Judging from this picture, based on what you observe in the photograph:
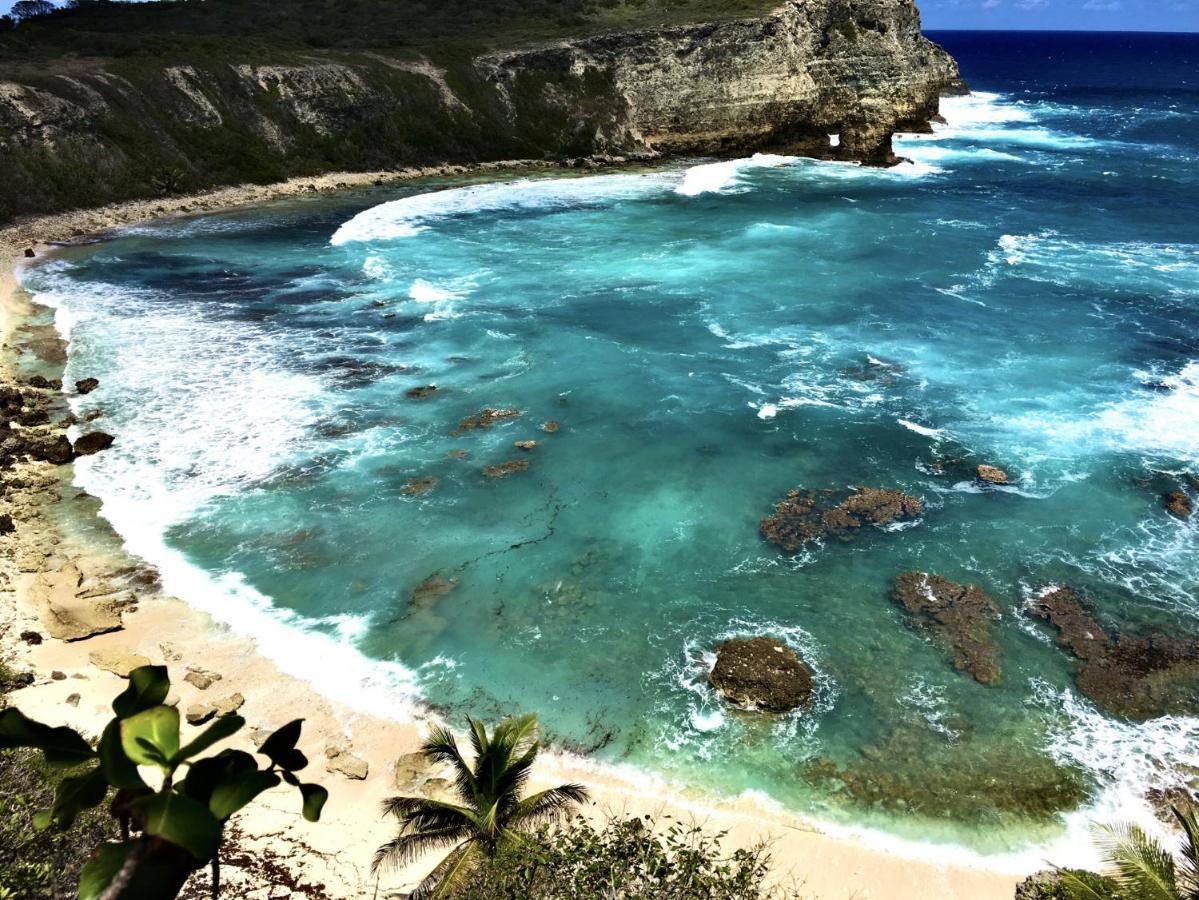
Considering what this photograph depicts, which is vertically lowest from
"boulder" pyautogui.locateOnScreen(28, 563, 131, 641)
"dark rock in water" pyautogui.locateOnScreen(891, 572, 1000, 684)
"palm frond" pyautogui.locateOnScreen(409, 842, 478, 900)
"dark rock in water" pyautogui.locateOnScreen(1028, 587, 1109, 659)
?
"dark rock in water" pyautogui.locateOnScreen(1028, 587, 1109, 659)


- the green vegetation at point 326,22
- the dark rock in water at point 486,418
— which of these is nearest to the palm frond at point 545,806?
the dark rock in water at point 486,418

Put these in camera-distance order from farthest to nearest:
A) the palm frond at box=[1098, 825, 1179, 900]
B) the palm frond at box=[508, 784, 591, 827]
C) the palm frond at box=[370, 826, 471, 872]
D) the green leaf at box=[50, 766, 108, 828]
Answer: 1. the palm frond at box=[508, 784, 591, 827]
2. the palm frond at box=[370, 826, 471, 872]
3. the palm frond at box=[1098, 825, 1179, 900]
4. the green leaf at box=[50, 766, 108, 828]

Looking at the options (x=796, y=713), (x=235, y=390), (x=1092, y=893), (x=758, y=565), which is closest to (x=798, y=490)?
(x=758, y=565)

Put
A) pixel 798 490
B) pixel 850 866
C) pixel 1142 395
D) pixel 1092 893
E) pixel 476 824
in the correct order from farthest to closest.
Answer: pixel 1142 395, pixel 798 490, pixel 850 866, pixel 476 824, pixel 1092 893

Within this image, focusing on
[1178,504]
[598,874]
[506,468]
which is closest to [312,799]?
[598,874]

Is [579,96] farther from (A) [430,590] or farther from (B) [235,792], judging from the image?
(B) [235,792]

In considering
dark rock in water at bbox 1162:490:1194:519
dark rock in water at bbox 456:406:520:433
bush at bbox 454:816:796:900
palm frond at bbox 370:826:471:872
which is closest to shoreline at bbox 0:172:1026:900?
palm frond at bbox 370:826:471:872

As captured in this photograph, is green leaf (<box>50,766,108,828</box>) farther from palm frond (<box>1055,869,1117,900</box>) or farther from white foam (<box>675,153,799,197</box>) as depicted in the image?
white foam (<box>675,153,799,197</box>)

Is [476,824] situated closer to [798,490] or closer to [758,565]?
[758,565]
